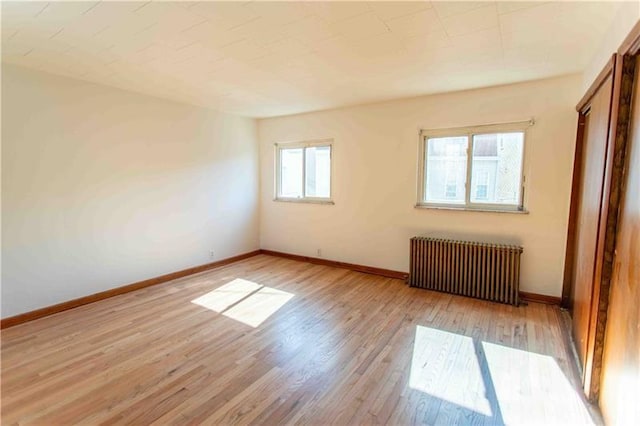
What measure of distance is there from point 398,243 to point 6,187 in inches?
170

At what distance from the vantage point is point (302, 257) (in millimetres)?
5348

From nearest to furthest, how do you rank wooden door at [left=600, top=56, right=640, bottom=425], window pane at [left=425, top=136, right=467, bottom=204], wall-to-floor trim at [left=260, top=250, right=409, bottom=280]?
wooden door at [left=600, top=56, right=640, bottom=425] → window pane at [left=425, top=136, right=467, bottom=204] → wall-to-floor trim at [left=260, top=250, right=409, bottom=280]

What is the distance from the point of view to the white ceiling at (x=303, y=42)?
201cm

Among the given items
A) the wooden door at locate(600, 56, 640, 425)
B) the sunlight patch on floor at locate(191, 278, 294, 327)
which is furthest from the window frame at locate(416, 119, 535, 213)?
the sunlight patch on floor at locate(191, 278, 294, 327)

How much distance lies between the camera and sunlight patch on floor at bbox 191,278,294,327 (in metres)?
3.23

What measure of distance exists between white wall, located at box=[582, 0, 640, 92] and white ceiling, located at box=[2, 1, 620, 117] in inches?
2.6

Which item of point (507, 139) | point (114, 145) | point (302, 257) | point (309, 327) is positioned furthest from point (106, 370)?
point (507, 139)

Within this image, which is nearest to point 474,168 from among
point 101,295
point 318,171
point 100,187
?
point 318,171

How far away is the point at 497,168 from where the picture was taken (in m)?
3.71

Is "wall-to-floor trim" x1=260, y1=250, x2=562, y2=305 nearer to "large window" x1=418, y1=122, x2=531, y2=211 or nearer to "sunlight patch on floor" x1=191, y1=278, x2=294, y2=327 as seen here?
"large window" x1=418, y1=122, x2=531, y2=211

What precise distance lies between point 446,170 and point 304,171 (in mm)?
2263

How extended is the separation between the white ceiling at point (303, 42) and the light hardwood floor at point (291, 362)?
244 cm

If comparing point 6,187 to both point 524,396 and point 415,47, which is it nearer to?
point 415,47

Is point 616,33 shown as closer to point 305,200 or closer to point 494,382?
point 494,382
